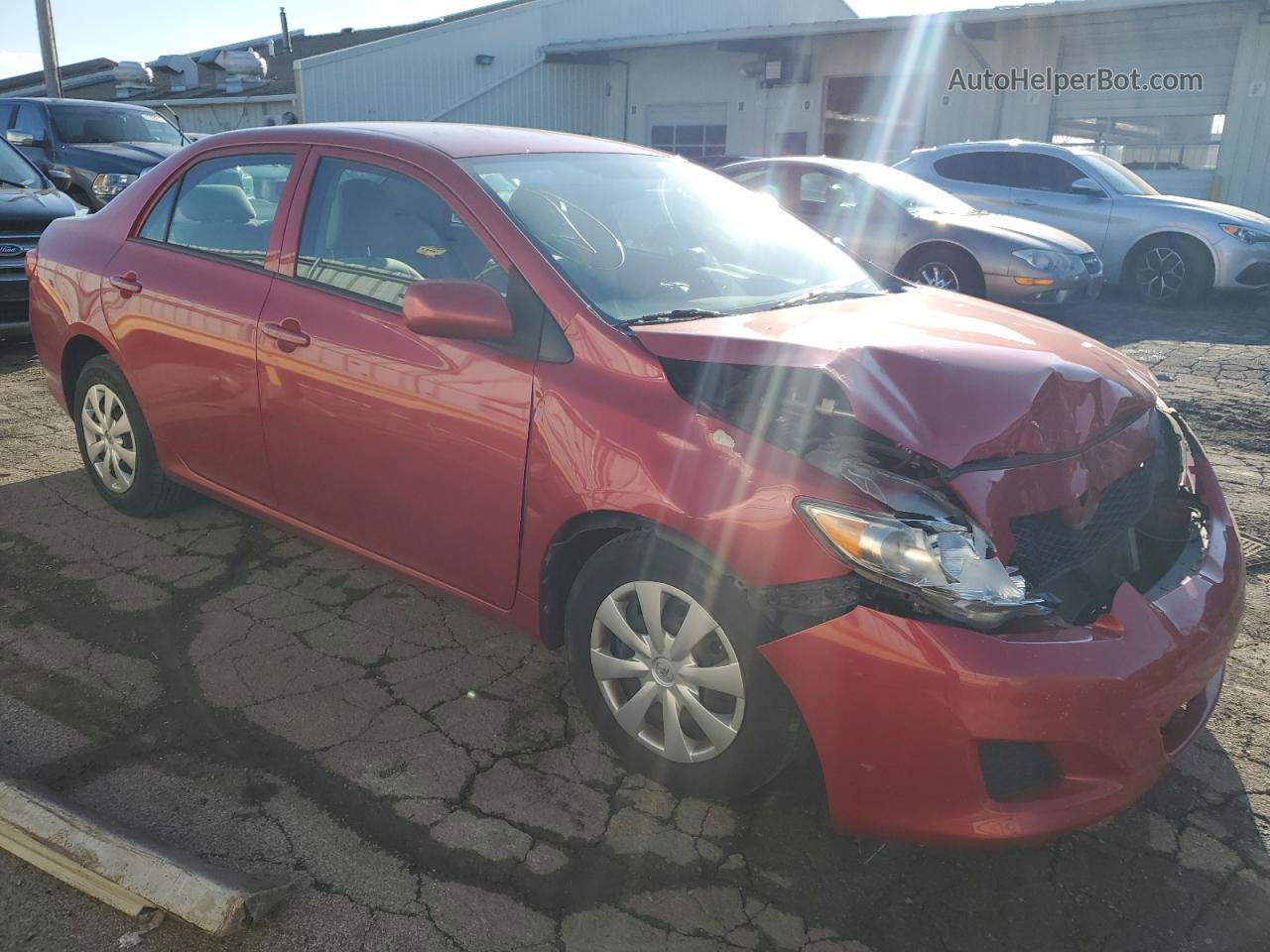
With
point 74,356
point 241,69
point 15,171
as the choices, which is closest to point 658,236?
point 74,356

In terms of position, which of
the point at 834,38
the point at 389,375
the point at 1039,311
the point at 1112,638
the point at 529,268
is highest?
the point at 834,38

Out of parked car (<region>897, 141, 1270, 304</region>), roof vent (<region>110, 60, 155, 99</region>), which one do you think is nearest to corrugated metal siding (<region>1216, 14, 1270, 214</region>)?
parked car (<region>897, 141, 1270, 304</region>)

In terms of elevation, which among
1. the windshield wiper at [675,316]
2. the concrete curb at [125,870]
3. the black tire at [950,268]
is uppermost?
the windshield wiper at [675,316]

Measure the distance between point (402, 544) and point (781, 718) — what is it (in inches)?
53.3

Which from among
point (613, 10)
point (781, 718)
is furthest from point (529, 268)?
point (613, 10)

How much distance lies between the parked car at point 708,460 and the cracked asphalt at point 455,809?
0.72ft

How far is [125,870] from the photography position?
2246 mm

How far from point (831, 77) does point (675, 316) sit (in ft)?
56.1

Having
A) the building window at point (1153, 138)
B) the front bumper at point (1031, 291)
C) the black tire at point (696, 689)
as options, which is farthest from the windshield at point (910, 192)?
the black tire at point (696, 689)

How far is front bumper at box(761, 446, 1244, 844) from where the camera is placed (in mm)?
2150

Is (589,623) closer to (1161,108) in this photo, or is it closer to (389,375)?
(389,375)

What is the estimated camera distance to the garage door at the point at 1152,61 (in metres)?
14.7

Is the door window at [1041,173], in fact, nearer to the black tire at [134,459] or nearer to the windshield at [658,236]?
the windshield at [658,236]

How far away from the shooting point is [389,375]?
10.1 ft
